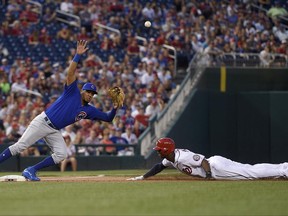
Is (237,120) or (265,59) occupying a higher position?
(265,59)

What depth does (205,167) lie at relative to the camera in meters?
13.9

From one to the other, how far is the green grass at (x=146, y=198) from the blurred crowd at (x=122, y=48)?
7983 mm

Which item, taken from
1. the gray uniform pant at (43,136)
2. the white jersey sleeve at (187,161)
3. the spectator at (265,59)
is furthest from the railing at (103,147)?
the white jersey sleeve at (187,161)

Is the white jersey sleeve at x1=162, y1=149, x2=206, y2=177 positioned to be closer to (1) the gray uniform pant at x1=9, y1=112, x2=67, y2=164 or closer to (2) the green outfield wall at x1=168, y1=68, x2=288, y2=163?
(1) the gray uniform pant at x1=9, y1=112, x2=67, y2=164

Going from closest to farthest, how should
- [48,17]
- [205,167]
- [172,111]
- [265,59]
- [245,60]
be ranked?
[205,167] → [172,111] → [245,60] → [265,59] → [48,17]

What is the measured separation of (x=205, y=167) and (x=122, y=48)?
38.4 ft

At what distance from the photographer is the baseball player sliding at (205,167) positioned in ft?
45.2

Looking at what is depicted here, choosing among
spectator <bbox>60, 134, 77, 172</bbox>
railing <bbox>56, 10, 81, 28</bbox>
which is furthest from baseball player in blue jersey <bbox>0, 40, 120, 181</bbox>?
railing <bbox>56, 10, 81, 28</bbox>

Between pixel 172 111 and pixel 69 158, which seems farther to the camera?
pixel 172 111

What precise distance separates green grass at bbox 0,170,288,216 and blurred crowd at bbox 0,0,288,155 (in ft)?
26.2

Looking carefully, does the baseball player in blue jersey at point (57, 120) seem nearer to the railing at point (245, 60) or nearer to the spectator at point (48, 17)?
the railing at point (245, 60)

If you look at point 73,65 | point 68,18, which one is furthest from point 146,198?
point 68,18

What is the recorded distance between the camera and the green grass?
986 centimetres

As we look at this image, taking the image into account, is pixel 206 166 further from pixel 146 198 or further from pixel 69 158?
pixel 69 158
